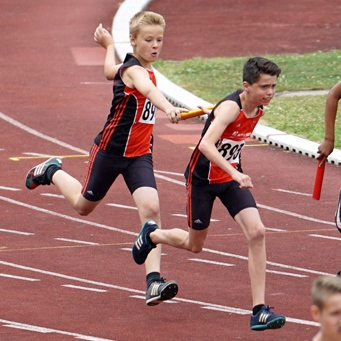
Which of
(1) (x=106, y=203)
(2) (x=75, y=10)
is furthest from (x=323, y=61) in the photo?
(1) (x=106, y=203)

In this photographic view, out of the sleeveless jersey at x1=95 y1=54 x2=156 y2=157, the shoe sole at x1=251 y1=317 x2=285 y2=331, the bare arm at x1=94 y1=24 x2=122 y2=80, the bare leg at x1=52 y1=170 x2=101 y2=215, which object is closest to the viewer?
the shoe sole at x1=251 y1=317 x2=285 y2=331

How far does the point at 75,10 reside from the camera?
80.1ft

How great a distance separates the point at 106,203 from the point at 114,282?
9.71 feet

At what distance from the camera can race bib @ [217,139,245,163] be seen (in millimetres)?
6004

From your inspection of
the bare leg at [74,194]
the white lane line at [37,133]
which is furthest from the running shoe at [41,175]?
the white lane line at [37,133]

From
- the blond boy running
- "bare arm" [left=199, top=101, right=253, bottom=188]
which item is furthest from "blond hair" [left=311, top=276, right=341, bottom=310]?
the blond boy running

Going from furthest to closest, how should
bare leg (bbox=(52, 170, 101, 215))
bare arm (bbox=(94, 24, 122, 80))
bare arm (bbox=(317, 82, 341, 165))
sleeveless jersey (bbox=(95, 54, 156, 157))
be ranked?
bare leg (bbox=(52, 170, 101, 215)) < bare arm (bbox=(94, 24, 122, 80)) < sleeveless jersey (bbox=(95, 54, 156, 157)) < bare arm (bbox=(317, 82, 341, 165))

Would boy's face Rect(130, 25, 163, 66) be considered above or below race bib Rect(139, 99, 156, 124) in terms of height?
above

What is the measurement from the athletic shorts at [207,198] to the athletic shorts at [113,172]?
0.48 metres

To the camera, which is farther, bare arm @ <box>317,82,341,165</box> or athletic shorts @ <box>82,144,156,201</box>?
athletic shorts @ <box>82,144,156,201</box>

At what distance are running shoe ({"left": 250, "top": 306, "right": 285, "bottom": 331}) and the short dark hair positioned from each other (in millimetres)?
1621

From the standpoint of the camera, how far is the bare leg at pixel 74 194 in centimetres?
716

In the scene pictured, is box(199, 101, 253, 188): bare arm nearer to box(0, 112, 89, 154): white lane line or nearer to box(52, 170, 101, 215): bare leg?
box(52, 170, 101, 215): bare leg

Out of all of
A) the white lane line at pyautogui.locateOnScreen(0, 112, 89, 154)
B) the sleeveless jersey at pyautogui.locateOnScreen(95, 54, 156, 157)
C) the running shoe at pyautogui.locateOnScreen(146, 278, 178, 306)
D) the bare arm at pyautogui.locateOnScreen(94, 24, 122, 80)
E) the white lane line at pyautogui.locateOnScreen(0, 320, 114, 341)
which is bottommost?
the white lane line at pyautogui.locateOnScreen(0, 112, 89, 154)
